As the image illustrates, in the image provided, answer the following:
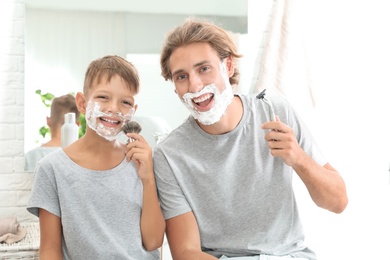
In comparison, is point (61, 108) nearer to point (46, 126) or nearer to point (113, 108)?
point (46, 126)

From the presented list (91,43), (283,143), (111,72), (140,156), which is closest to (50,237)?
(140,156)

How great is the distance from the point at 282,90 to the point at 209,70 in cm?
94

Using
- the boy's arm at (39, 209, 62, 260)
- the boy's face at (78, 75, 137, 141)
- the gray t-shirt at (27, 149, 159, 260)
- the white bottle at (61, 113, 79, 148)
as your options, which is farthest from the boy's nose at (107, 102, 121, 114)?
the white bottle at (61, 113, 79, 148)

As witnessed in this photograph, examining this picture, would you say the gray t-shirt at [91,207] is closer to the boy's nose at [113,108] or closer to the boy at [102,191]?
the boy at [102,191]

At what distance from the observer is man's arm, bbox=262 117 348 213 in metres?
1.41

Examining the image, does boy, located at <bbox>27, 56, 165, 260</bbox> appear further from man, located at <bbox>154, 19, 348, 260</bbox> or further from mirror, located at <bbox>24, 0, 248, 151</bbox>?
mirror, located at <bbox>24, 0, 248, 151</bbox>

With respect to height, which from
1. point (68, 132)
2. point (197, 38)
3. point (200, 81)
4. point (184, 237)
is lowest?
point (184, 237)

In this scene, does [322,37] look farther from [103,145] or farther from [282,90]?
[103,145]

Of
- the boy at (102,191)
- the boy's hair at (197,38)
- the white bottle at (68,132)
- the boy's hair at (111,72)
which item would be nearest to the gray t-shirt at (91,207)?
the boy at (102,191)

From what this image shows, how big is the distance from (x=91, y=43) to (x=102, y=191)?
0.95m

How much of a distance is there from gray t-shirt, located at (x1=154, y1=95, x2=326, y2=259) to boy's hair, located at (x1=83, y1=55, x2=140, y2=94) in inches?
7.6

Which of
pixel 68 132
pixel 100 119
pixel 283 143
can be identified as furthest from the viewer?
pixel 68 132

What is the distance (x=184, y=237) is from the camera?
148cm

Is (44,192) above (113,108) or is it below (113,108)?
below
